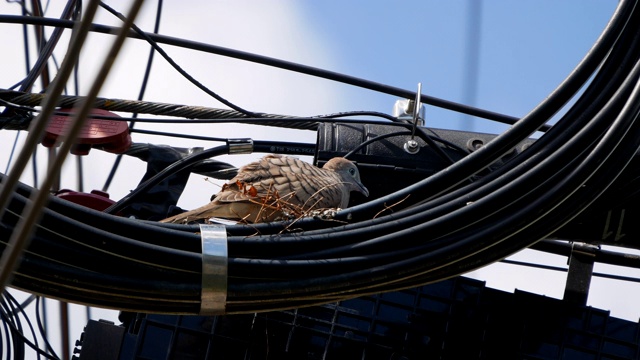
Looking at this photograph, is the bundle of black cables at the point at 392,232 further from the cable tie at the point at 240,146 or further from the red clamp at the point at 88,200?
the red clamp at the point at 88,200

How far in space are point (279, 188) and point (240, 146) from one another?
2.44ft

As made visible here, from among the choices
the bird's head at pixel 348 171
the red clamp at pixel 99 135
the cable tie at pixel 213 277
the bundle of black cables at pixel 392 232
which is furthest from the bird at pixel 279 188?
the red clamp at pixel 99 135

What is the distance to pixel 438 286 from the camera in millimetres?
5031

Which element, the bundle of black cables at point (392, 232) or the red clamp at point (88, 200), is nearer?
the bundle of black cables at point (392, 232)

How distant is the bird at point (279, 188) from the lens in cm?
420

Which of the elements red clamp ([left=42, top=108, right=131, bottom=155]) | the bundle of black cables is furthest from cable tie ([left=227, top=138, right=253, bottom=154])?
the bundle of black cables

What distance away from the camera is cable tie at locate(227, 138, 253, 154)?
5062mm

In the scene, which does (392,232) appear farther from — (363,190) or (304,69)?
(304,69)

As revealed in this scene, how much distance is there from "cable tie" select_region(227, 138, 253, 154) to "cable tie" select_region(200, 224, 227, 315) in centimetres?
181

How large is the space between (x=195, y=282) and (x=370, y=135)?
171 centimetres

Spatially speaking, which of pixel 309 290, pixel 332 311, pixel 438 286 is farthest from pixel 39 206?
pixel 438 286

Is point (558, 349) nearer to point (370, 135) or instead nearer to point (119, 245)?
point (370, 135)

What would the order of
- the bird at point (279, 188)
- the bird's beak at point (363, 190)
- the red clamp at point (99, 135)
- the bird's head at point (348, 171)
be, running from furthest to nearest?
the red clamp at point (99, 135), the bird's beak at point (363, 190), the bird's head at point (348, 171), the bird at point (279, 188)

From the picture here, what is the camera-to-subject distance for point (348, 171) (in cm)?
448
